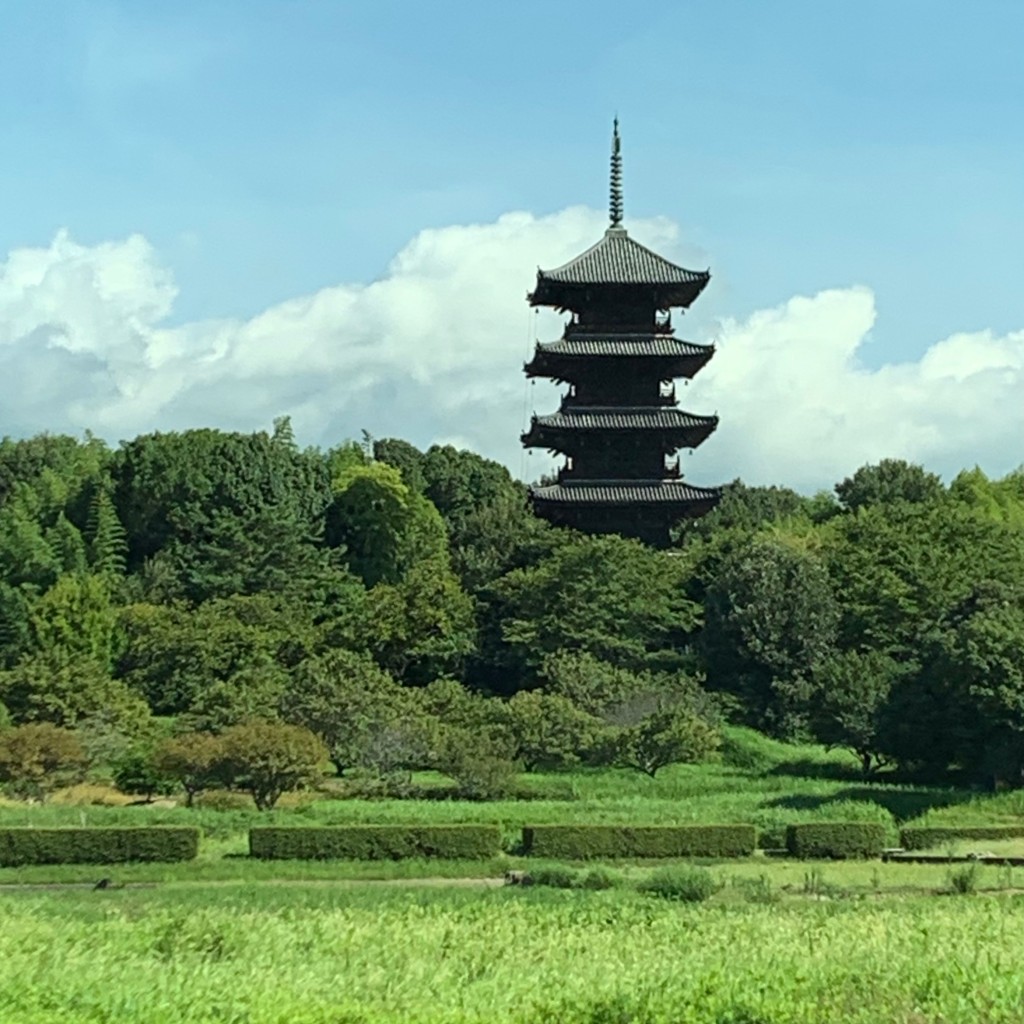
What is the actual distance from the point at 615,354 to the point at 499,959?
126 feet

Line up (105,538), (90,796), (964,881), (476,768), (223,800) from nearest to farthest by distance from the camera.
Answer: (964,881), (223,800), (476,768), (90,796), (105,538)

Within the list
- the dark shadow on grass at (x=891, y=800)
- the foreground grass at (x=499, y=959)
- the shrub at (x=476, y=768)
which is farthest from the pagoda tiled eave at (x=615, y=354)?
the foreground grass at (x=499, y=959)

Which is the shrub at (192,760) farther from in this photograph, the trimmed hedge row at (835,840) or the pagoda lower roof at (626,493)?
the pagoda lower roof at (626,493)

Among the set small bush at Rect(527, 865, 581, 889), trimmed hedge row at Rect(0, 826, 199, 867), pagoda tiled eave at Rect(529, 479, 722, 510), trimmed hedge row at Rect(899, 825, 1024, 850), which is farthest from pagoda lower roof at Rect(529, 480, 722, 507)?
small bush at Rect(527, 865, 581, 889)

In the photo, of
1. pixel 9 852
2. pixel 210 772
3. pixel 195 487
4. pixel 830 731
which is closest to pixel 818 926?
pixel 9 852

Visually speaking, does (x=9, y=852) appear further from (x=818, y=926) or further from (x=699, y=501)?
(x=699, y=501)

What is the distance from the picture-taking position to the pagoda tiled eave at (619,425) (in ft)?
176

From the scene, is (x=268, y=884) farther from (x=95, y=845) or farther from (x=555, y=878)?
(x=555, y=878)

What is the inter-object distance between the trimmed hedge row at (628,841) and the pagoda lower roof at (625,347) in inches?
962

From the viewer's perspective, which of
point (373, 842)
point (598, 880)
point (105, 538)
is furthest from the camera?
point (105, 538)

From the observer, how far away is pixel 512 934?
1942 cm

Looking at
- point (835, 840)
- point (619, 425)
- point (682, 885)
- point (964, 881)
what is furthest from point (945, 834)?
point (619, 425)

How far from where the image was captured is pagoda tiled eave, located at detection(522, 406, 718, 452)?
53.6 m

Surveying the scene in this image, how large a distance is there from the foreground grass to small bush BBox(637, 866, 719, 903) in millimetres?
539
